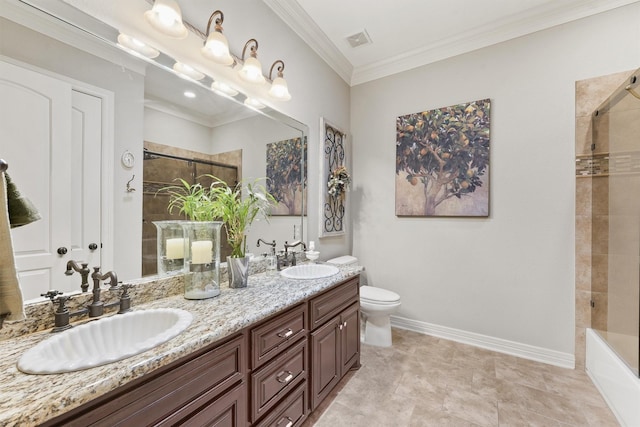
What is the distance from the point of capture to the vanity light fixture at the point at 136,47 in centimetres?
118

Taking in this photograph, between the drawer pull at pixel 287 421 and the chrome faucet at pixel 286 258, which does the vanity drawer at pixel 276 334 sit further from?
the chrome faucet at pixel 286 258

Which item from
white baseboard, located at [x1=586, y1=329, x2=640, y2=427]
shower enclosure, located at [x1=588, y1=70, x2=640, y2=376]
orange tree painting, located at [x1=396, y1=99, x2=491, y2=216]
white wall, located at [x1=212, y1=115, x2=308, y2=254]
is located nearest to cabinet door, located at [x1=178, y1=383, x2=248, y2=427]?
white wall, located at [x1=212, y1=115, x2=308, y2=254]

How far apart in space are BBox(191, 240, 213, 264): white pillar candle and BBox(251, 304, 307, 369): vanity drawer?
1.37 feet

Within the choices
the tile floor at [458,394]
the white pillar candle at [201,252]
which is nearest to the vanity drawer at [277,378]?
the tile floor at [458,394]

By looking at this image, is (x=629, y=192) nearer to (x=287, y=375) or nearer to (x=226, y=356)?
(x=287, y=375)

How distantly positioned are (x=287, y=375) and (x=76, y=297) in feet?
3.10

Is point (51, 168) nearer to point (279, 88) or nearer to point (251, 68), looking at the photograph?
point (251, 68)

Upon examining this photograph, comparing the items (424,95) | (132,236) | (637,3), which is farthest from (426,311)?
(637,3)

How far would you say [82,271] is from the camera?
40.3 inches

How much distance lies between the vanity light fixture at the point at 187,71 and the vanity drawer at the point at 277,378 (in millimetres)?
1515

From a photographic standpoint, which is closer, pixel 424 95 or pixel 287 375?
pixel 287 375

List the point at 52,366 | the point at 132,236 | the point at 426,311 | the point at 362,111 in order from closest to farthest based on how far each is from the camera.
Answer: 1. the point at 52,366
2. the point at 132,236
3. the point at 426,311
4. the point at 362,111

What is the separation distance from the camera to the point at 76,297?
102cm

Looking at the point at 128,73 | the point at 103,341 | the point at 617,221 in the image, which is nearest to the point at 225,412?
the point at 103,341
